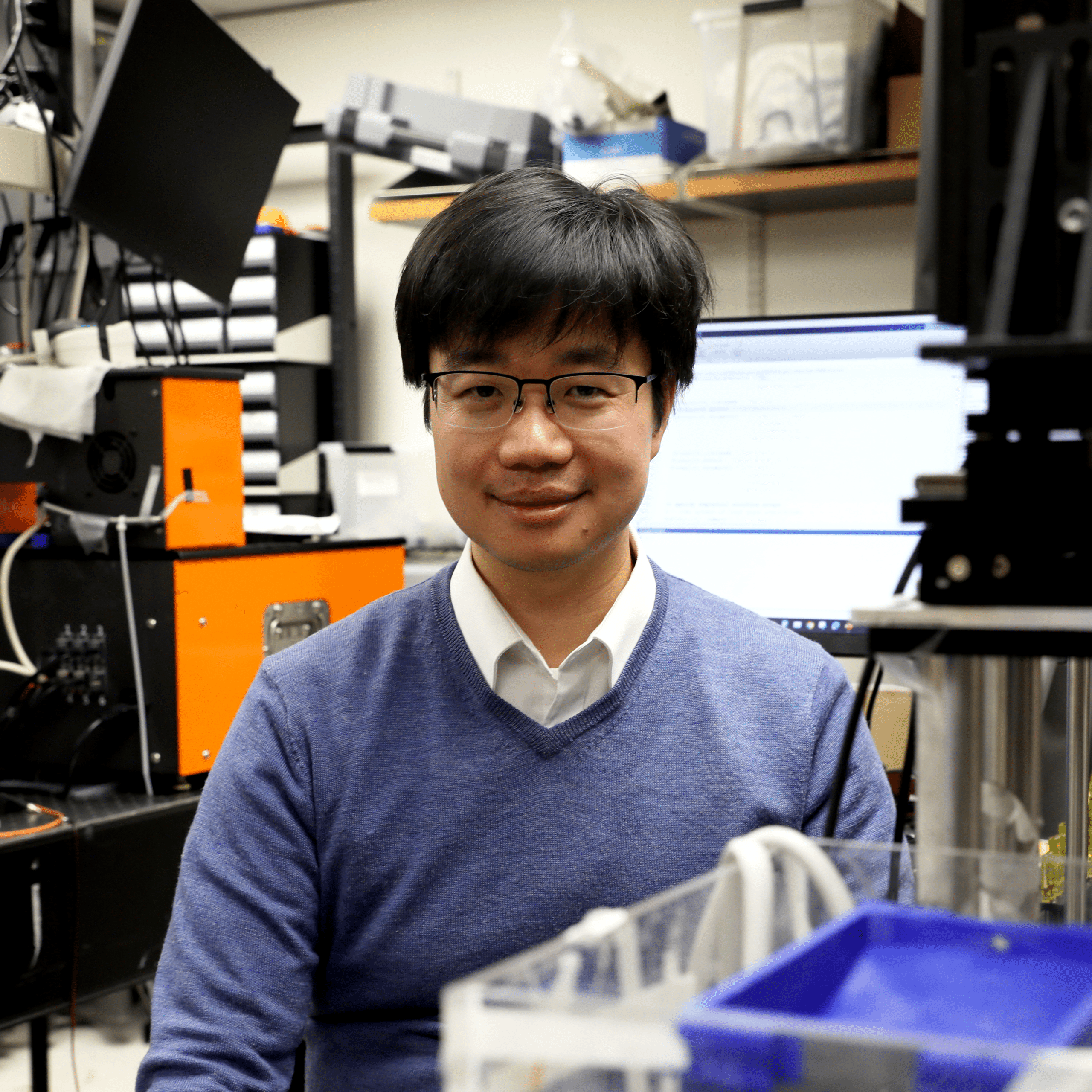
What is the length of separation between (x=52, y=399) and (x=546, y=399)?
99 cm

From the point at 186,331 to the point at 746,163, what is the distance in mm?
1708

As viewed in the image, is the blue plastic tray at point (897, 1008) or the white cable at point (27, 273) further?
the white cable at point (27, 273)

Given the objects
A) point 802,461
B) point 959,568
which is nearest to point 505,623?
point 959,568

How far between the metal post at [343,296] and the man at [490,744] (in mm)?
2276

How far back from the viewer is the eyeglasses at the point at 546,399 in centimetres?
98

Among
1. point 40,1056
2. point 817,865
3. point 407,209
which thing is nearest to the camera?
point 817,865

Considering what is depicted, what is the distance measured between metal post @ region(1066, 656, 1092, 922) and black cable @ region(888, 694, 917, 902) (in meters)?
0.07

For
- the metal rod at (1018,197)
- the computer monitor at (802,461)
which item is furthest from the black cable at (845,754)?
the computer monitor at (802,461)

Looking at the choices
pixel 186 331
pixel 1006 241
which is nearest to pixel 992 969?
pixel 1006 241

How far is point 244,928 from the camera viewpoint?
3.11ft

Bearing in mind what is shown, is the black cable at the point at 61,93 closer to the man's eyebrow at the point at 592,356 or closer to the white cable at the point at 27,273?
the white cable at the point at 27,273

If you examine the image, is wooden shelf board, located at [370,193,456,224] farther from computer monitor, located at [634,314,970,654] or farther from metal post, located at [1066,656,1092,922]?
metal post, located at [1066,656,1092,922]

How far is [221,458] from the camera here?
5.80 feet

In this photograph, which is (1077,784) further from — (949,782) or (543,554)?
(543,554)
